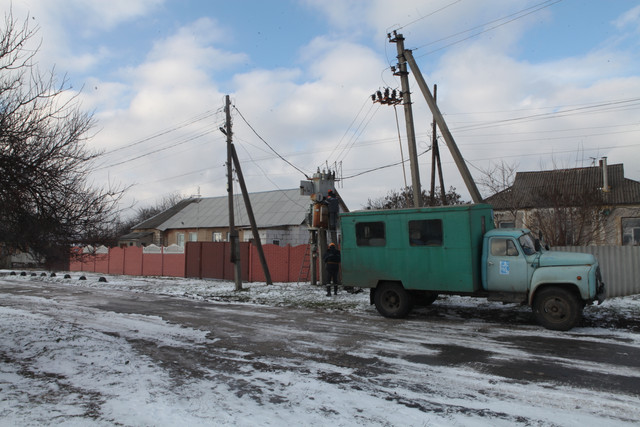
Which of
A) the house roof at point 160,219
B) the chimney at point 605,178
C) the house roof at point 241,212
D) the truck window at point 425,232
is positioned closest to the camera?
the truck window at point 425,232

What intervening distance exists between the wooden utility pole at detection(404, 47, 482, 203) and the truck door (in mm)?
4266

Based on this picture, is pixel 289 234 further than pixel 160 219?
No

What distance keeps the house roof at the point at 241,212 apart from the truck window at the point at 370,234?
74.4 feet

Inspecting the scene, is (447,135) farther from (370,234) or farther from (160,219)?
(160,219)

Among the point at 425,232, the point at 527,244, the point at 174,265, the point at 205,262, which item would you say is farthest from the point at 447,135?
the point at 174,265

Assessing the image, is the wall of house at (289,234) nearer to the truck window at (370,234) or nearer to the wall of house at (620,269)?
the truck window at (370,234)

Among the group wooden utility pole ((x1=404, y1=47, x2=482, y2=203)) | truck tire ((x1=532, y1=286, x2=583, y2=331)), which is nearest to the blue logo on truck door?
truck tire ((x1=532, y1=286, x2=583, y2=331))

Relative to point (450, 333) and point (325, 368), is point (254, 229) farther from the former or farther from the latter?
point (325, 368)

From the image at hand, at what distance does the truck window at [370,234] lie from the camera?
11.6m

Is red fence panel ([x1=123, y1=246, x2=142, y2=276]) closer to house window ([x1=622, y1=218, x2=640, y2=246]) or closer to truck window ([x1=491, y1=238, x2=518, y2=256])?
truck window ([x1=491, y1=238, x2=518, y2=256])

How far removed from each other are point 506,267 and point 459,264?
1003 millimetres

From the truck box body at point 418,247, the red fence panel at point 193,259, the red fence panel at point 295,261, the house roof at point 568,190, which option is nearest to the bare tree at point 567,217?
the house roof at point 568,190

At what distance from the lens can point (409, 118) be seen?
15.6 meters

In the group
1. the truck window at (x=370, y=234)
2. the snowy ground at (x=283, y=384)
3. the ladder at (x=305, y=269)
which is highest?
the truck window at (x=370, y=234)
